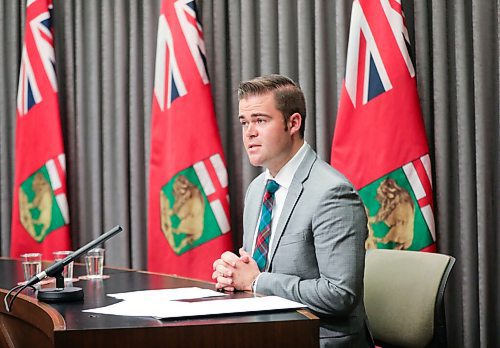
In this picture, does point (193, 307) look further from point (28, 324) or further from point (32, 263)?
point (32, 263)

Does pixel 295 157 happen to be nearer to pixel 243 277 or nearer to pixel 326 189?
pixel 326 189

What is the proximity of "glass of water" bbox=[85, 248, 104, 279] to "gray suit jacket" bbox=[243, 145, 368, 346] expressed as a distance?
716mm

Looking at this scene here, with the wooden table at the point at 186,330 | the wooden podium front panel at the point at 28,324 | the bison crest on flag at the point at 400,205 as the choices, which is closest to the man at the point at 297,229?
the wooden table at the point at 186,330

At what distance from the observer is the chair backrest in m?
2.62

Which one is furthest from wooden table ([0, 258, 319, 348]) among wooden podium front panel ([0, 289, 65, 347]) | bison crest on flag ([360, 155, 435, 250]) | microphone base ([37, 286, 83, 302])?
bison crest on flag ([360, 155, 435, 250])

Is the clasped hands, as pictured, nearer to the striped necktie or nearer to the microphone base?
the striped necktie

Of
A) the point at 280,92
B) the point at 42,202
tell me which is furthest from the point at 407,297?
the point at 42,202

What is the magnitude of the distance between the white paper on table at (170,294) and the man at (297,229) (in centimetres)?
8

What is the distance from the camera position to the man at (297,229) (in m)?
2.36

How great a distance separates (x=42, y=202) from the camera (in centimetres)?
459

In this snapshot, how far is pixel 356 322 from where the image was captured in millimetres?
2428

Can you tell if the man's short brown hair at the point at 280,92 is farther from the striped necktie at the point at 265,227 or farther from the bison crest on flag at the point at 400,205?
the bison crest on flag at the point at 400,205

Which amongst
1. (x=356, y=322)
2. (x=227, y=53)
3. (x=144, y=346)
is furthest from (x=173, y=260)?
(x=144, y=346)

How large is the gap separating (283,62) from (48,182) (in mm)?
1605
